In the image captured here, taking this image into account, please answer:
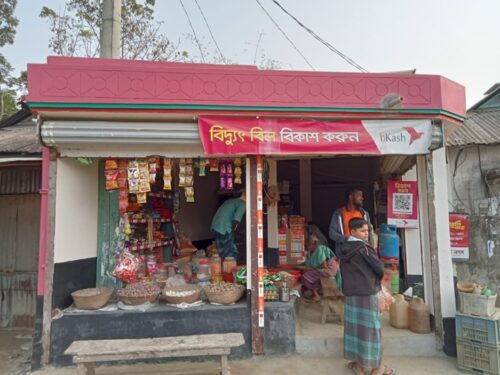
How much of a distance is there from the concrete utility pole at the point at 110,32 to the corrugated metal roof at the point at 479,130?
6.56m

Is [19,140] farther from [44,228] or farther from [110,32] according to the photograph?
[44,228]

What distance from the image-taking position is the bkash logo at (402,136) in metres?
4.33

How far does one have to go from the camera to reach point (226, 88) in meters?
4.29

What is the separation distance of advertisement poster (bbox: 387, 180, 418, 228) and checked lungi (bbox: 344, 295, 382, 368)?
2441mm

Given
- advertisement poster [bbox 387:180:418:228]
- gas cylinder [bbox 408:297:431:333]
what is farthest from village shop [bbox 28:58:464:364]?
advertisement poster [bbox 387:180:418:228]

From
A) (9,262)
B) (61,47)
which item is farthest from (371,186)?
(61,47)

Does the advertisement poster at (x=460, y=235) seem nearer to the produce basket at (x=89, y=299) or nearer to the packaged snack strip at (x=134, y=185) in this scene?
the packaged snack strip at (x=134, y=185)

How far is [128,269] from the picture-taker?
4879 mm

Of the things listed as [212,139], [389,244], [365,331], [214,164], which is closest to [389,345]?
[365,331]

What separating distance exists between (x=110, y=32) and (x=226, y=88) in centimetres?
281

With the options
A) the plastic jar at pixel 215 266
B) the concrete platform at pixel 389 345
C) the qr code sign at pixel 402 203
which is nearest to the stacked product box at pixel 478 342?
the concrete platform at pixel 389 345

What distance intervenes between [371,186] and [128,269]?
610 cm

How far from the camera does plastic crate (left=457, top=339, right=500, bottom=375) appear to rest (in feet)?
12.5

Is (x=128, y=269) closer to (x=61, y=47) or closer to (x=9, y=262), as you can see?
(x=9, y=262)
